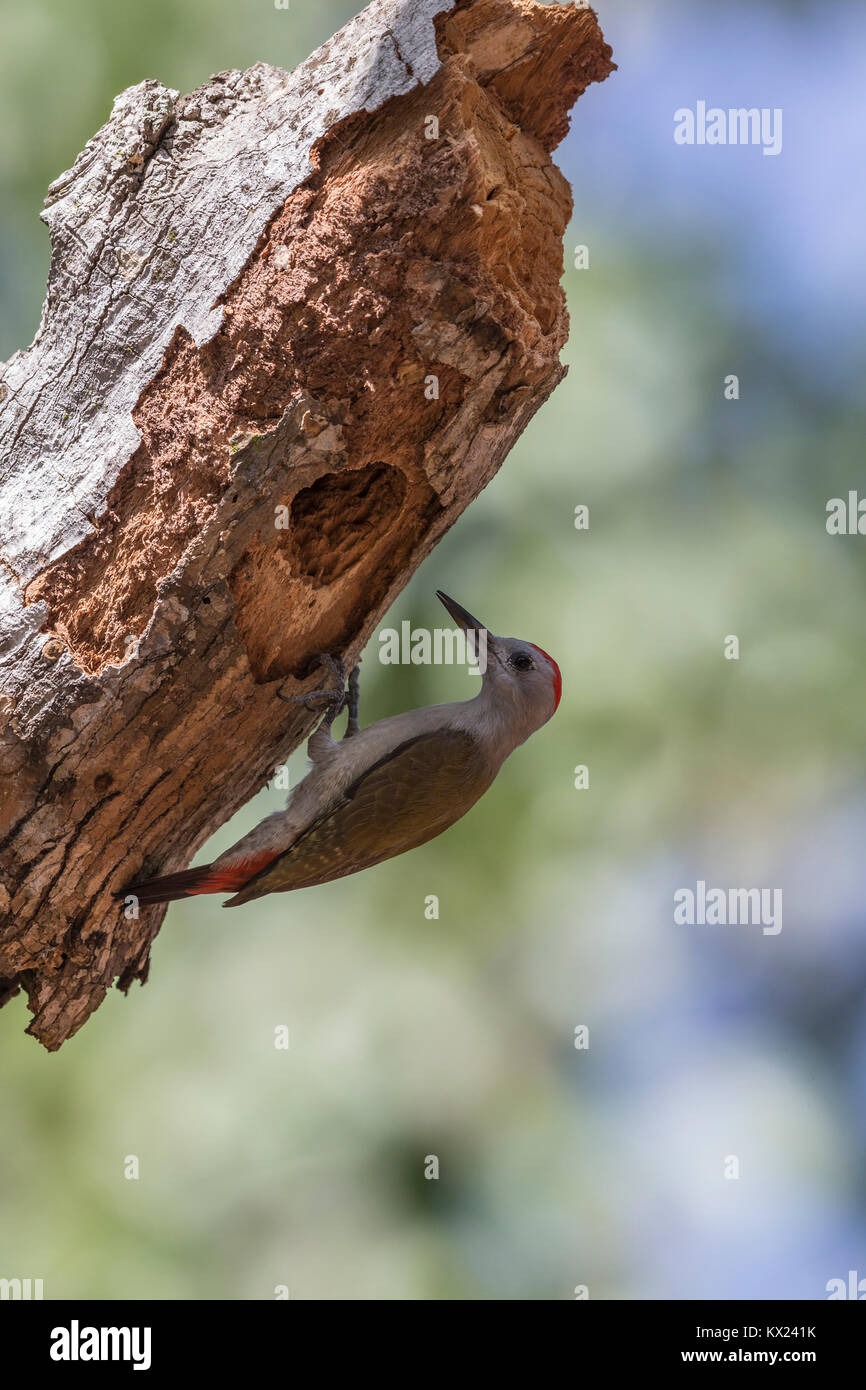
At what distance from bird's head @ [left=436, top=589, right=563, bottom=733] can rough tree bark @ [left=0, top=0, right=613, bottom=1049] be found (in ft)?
2.33

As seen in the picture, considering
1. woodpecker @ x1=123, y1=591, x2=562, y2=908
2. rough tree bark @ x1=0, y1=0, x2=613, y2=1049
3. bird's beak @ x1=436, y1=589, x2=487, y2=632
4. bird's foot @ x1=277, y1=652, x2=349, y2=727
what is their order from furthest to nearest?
bird's beak @ x1=436, y1=589, x2=487, y2=632 < woodpecker @ x1=123, y1=591, x2=562, y2=908 < bird's foot @ x1=277, y1=652, x2=349, y2=727 < rough tree bark @ x1=0, y1=0, x2=613, y2=1049

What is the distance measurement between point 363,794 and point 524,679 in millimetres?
692

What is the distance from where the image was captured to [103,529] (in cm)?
271

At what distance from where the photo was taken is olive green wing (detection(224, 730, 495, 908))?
3180mm

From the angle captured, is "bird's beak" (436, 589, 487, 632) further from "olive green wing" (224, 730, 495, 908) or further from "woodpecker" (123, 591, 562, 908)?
"olive green wing" (224, 730, 495, 908)

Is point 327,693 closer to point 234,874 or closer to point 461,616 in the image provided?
point 234,874

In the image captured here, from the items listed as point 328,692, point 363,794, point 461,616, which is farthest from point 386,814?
point 461,616

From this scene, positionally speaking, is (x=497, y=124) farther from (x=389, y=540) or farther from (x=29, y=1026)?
(x=29, y=1026)

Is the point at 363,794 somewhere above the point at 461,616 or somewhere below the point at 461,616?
below

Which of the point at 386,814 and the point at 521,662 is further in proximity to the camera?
the point at 521,662

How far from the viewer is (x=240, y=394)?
8.49 feet

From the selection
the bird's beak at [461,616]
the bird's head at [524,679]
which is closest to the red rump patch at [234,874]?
the bird's head at [524,679]

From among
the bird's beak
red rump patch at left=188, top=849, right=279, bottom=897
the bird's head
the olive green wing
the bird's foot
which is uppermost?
the bird's beak

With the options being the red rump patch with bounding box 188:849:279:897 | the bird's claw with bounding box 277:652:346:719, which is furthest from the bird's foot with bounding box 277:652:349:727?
the red rump patch with bounding box 188:849:279:897
